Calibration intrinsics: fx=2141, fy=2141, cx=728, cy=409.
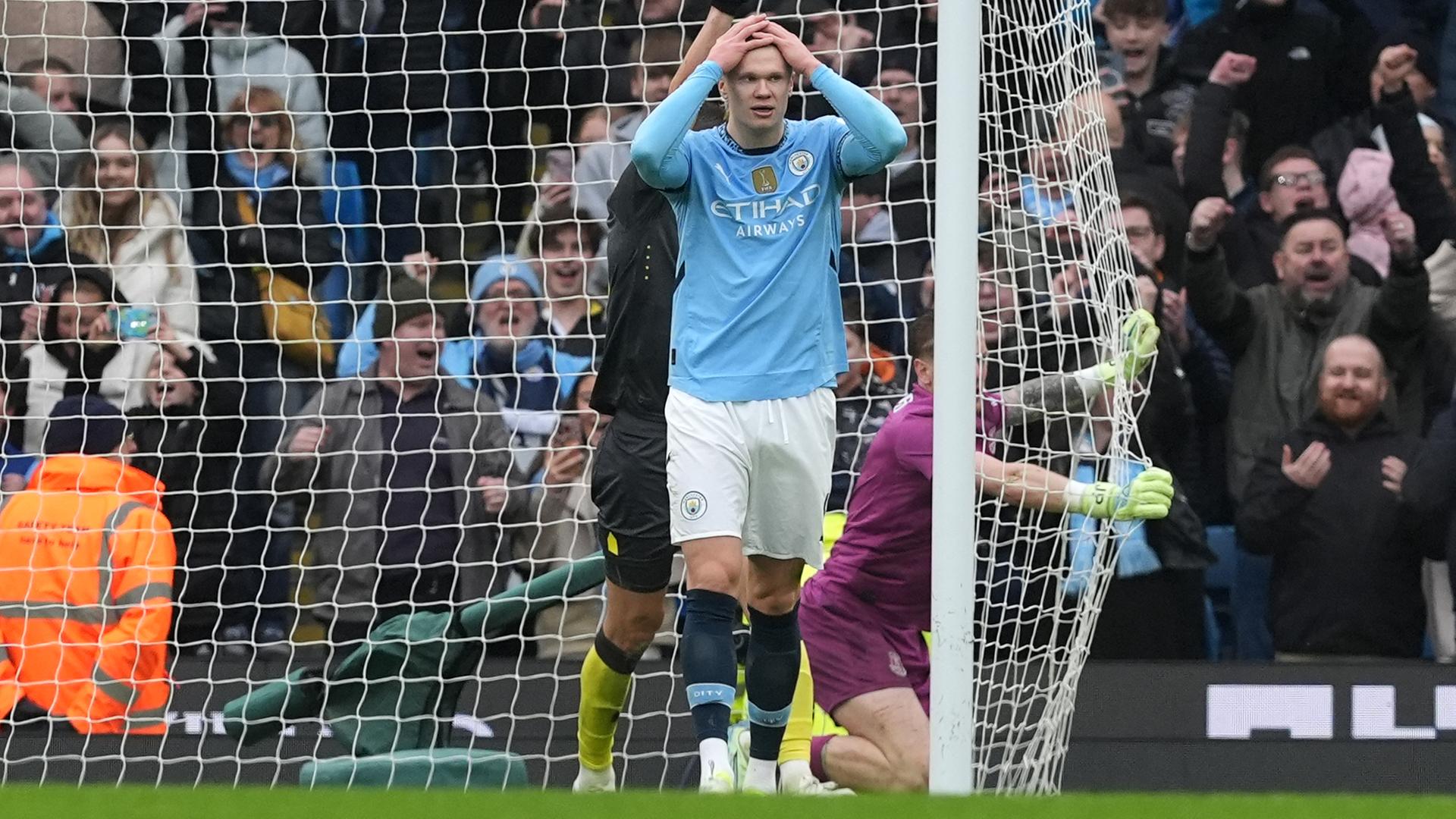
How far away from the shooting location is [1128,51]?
26.7ft

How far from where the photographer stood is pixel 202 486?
318 inches

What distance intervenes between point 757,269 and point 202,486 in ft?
11.9

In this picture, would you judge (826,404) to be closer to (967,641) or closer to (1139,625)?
(967,641)

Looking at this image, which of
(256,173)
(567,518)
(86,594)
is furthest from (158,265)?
(567,518)

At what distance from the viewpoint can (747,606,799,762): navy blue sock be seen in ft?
17.0

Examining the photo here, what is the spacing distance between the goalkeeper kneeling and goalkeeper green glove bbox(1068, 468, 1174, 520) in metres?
0.26

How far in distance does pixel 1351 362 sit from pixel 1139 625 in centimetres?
116

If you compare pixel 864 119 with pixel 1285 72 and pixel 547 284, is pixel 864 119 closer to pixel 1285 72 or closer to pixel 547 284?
pixel 547 284

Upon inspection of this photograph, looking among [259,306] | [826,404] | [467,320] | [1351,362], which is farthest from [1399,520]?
[259,306]

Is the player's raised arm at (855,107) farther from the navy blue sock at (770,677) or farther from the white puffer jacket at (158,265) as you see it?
the white puffer jacket at (158,265)

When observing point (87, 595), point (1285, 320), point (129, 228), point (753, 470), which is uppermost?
point (129, 228)

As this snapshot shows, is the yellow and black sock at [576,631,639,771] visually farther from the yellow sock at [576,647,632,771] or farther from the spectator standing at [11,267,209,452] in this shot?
the spectator standing at [11,267,209,452]

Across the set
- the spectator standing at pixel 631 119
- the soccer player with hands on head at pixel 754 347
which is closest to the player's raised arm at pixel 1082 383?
the soccer player with hands on head at pixel 754 347

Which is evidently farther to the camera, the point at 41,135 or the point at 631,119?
the point at 41,135
